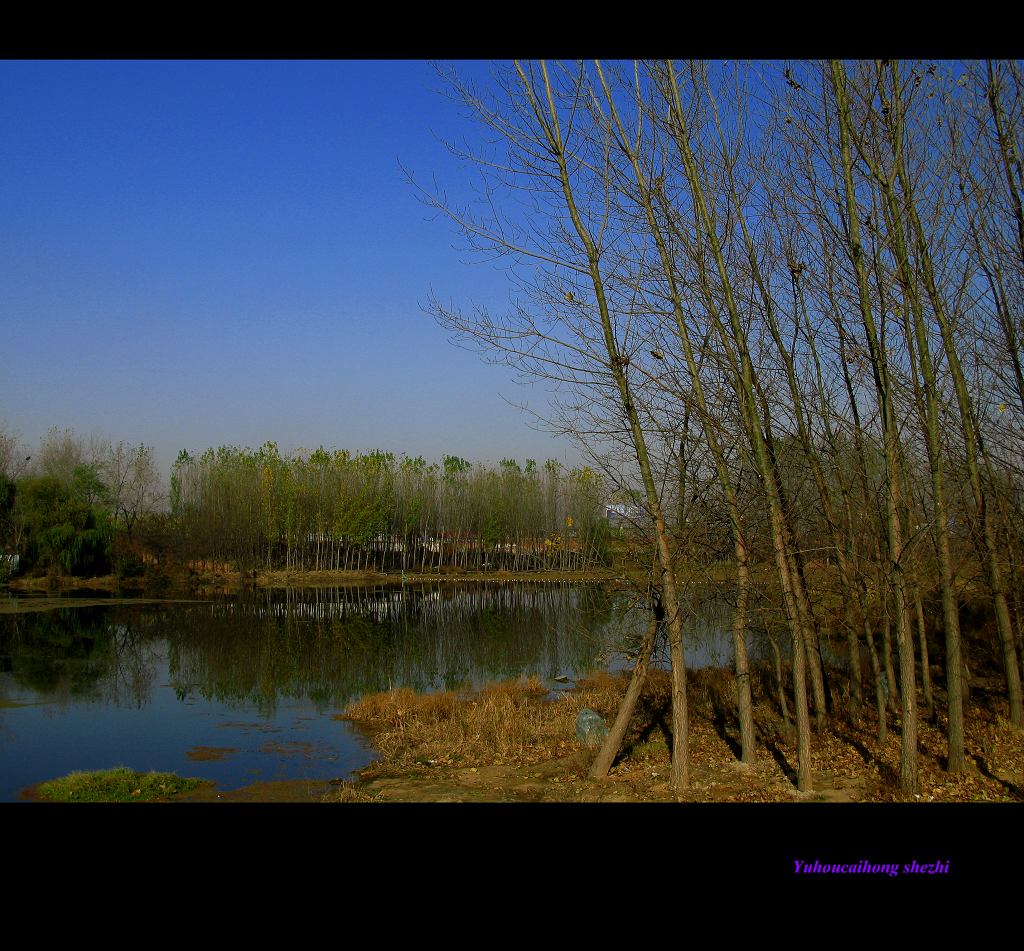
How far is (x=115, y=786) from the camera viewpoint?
9.63 m

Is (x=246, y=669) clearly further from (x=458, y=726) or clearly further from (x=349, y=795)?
(x=349, y=795)

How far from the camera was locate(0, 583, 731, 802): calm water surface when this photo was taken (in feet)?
37.9

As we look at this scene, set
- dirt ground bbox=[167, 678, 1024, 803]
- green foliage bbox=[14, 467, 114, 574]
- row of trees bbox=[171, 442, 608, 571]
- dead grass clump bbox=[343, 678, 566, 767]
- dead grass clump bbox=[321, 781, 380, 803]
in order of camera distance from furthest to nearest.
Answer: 1. row of trees bbox=[171, 442, 608, 571]
2. green foliage bbox=[14, 467, 114, 574]
3. dead grass clump bbox=[343, 678, 566, 767]
4. dead grass clump bbox=[321, 781, 380, 803]
5. dirt ground bbox=[167, 678, 1024, 803]

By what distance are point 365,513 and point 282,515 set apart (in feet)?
16.2

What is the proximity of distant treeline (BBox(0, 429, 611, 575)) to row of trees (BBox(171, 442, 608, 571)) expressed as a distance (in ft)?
0.30

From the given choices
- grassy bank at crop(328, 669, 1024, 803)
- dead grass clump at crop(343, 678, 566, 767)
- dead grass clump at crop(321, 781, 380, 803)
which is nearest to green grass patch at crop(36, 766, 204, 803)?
dead grass clump at crop(321, 781, 380, 803)

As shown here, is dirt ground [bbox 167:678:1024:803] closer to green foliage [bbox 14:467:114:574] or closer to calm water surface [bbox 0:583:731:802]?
Result: calm water surface [bbox 0:583:731:802]

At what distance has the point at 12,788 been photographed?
10055 mm

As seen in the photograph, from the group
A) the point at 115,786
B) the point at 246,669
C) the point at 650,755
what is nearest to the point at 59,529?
the point at 246,669

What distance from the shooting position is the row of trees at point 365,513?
5138 cm
